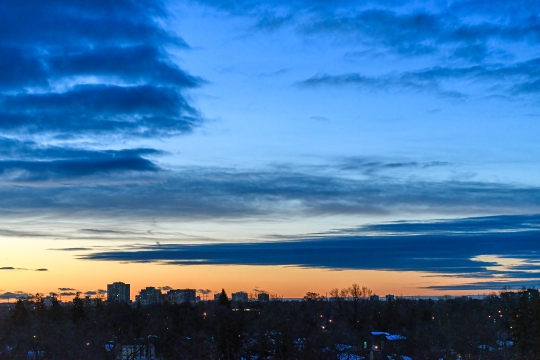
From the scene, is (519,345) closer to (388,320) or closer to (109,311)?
(388,320)

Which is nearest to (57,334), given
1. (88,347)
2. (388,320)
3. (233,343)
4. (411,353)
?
(88,347)

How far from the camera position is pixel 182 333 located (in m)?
86.1

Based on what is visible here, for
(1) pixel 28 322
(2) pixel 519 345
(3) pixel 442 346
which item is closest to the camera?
(2) pixel 519 345

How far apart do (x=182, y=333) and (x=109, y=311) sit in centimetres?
2394

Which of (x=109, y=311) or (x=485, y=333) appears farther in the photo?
(x=109, y=311)

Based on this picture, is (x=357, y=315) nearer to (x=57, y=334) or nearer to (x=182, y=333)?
(x=182, y=333)

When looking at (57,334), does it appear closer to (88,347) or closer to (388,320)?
(88,347)

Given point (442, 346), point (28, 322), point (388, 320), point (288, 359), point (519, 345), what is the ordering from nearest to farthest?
point (519, 345), point (288, 359), point (442, 346), point (28, 322), point (388, 320)

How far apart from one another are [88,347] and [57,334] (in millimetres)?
6701

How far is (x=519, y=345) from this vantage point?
6738 cm

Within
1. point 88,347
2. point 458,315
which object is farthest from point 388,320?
point 88,347

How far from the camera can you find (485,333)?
283 feet

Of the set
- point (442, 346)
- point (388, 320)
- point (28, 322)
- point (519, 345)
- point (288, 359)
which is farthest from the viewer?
point (388, 320)

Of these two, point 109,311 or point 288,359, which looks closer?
point 288,359
